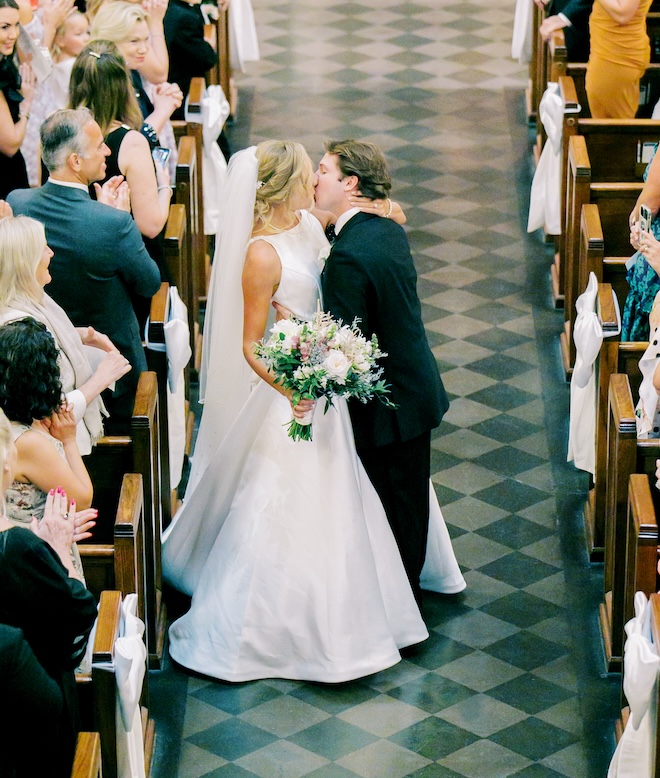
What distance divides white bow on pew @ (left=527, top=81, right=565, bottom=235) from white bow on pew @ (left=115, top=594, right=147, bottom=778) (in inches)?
162

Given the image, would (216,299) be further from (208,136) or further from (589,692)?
(208,136)

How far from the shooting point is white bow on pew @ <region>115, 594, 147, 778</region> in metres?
4.11

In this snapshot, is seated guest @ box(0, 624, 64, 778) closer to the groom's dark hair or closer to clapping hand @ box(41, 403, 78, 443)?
clapping hand @ box(41, 403, 78, 443)

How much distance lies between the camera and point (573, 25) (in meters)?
8.32

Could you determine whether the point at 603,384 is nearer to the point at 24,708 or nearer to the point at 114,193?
the point at 114,193

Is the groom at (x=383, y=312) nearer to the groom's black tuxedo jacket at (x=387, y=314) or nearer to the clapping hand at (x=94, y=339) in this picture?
the groom's black tuxedo jacket at (x=387, y=314)

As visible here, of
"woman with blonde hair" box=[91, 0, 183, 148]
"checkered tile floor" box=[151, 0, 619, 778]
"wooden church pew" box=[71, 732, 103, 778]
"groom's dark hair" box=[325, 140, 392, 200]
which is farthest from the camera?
"woman with blonde hair" box=[91, 0, 183, 148]

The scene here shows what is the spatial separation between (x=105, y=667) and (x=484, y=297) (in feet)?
13.9

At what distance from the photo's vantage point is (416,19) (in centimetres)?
1188

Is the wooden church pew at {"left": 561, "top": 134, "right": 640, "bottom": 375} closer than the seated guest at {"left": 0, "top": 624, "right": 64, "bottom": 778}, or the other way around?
the seated guest at {"left": 0, "top": 624, "right": 64, "bottom": 778}

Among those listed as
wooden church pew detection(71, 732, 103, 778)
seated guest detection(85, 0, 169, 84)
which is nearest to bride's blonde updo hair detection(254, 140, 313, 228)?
seated guest detection(85, 0, 169, 84)

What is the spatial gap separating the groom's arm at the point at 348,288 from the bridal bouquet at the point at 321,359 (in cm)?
17

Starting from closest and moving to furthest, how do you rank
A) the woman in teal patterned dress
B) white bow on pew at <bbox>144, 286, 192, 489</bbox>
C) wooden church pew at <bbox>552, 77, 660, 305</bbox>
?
the woman in teal patterned dress, white bow on pew at <bbox>144, 286, 192, 489</bbox>, wooden church pew at <bbox>552, 77, 660, 305</bbox>

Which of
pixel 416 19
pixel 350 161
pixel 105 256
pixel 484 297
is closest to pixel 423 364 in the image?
pixel 350 161
